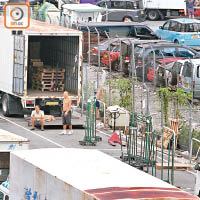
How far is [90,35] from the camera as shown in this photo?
41156 mm

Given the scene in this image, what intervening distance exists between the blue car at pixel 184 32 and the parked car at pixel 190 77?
40.5 ft

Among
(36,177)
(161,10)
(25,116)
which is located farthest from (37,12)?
(36,177)

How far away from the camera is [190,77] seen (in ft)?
102

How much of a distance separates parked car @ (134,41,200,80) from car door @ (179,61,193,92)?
196 centimetres

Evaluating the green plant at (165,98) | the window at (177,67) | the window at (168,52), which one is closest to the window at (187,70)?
the window at (177,67)

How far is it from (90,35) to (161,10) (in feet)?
58.4

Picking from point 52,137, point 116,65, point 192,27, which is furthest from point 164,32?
point 52,137

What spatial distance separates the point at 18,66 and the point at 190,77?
19.9ft

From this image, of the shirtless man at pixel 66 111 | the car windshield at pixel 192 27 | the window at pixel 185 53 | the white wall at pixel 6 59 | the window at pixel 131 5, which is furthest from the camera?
the window at pixel 131 5

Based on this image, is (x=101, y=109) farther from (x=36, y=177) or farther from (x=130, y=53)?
(x=36, y=177)

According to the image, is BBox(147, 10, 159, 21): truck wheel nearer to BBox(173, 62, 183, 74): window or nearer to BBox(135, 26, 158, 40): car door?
BBox(135, 26, 158, 40): car door

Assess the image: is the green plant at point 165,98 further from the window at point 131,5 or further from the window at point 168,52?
the window at point 131,5

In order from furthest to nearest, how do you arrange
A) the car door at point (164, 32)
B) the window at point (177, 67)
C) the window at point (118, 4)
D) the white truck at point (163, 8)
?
the white truck at point (163, 8), the window at point (118, 4), the car door at point (164, 32), the window at point (177, 67)

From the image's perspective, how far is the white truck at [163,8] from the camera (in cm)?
5728
